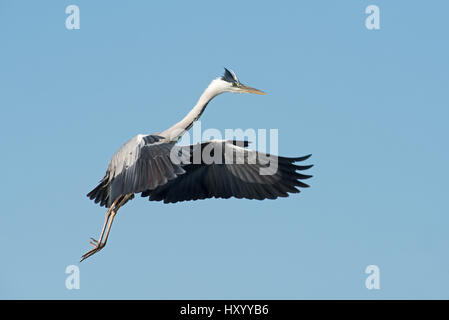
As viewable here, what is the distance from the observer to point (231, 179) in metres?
16.1

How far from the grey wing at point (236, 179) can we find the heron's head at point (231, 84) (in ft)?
3.91

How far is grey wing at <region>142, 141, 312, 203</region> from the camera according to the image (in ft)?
52.3

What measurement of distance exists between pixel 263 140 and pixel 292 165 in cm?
79

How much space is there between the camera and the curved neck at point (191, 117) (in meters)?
15.1

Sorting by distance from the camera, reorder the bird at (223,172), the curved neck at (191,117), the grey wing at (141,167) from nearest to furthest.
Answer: the grey wing at (141,167) < the curved neck at (191,117) < the bird at (223,172)

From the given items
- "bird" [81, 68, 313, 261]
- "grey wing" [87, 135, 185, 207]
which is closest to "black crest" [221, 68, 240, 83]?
"bird" [81, 68, 313, 261]

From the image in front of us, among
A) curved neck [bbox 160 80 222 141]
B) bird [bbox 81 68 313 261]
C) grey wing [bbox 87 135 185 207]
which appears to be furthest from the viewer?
bird [bbox 81 68 313 261]

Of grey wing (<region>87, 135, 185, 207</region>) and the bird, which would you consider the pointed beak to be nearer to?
the bird

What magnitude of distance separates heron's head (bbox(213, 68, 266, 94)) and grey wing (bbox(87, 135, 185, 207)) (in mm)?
2086

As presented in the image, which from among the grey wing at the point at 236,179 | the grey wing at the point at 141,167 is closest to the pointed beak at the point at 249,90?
the grey wing at the point at 236,179

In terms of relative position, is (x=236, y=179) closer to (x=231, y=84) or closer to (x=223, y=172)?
(x=223, y=172)

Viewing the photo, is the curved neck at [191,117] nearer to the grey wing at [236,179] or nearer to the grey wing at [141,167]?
the grey wing at [141,167]

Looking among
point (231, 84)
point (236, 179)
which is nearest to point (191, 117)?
point (231, 84)
